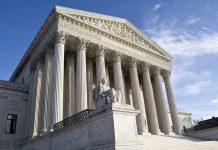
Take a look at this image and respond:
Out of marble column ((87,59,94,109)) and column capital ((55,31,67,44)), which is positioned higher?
column capital ((55,31,67,44))

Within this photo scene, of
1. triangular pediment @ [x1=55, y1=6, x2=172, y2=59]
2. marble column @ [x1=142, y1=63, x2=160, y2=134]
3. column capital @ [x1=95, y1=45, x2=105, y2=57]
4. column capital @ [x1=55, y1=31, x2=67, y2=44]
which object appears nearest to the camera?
column capital @ [x1=55, y1=31, x2=67, y2=44]

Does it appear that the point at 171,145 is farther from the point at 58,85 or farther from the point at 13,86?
the point at 13,86

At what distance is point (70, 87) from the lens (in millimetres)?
24438

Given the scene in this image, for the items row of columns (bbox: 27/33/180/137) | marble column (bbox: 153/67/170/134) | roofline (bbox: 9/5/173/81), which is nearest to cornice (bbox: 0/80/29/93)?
row of columns (bbox: 27/33/180/137)

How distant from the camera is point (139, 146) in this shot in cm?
1136

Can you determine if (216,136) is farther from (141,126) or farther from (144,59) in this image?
(144,59)

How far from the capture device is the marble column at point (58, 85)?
18.2 m

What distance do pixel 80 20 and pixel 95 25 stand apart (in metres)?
2.41

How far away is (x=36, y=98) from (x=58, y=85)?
6210 millimetres

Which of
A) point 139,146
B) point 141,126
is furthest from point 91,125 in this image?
point 141,126

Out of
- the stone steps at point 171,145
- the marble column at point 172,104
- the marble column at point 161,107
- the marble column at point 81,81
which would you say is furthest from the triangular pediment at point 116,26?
the stone steps at point 171,145

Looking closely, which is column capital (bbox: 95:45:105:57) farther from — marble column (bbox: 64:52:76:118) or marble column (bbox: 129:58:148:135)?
marble column (bbox: 129:58:148:135)

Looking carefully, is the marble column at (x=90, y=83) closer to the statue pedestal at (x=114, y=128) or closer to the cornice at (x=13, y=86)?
→ the cornice at (x=13, y=86)

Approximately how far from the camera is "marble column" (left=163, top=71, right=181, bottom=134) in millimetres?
29461
